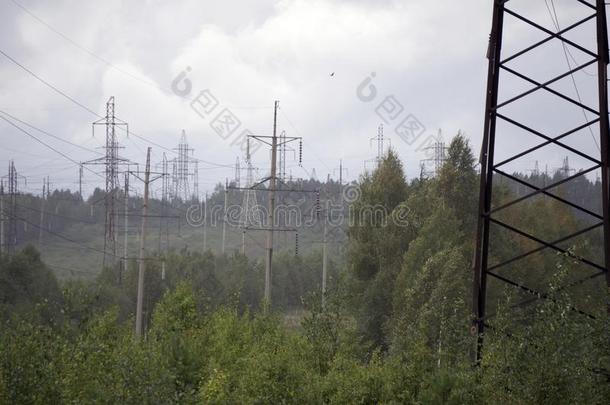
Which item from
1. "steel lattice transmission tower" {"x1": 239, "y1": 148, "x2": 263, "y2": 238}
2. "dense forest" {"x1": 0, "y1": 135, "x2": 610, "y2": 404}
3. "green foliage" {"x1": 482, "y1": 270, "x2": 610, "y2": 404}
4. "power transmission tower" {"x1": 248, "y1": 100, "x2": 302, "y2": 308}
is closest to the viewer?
"green foliage" {"x1": 482, "y1": 270, "x2": 610, "y2": 404}

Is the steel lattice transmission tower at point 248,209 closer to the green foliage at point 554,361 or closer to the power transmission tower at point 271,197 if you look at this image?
the power transmission tower at point 271,197

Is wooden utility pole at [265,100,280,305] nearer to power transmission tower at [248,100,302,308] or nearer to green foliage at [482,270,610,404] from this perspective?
power transmission tower at [248,100,302,308]

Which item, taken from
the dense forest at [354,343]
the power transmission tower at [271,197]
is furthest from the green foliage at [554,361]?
the power transmission tower at [271,197]

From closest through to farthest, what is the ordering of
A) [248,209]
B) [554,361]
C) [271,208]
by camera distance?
1. [554,361]
2. [271,208]
3. [248,209]

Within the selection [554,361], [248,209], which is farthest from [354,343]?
[248,209]

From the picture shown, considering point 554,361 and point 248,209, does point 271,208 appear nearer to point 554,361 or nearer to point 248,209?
point 554,361

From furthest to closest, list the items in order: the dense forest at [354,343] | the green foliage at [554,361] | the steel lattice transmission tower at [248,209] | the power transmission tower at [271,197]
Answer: the steel lattice transmission tower at [248,209]
the power transmission tower at [271,197]
the dense forest at [354,343]
the green foliage at [554,361]

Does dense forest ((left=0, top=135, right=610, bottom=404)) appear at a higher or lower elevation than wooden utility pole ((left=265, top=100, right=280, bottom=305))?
lower

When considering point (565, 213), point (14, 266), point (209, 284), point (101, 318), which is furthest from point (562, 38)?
point (209, 284)

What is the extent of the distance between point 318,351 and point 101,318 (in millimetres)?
5853

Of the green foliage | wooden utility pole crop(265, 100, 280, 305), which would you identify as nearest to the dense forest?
the green foliage

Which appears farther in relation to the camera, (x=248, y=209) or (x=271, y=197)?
(x=248, y=209)

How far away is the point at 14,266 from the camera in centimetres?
4350

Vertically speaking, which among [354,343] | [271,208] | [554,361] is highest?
[271,208]
